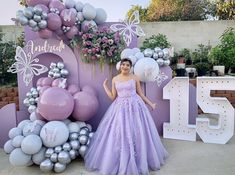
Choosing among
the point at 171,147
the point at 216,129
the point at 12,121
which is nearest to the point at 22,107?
the point at 12,121

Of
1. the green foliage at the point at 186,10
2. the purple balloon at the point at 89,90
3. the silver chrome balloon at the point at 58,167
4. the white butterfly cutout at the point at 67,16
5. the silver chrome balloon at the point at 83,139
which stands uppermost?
the green foliage at the point at 186,10

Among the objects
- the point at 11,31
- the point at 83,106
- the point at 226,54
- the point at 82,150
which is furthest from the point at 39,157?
the point at 11,31

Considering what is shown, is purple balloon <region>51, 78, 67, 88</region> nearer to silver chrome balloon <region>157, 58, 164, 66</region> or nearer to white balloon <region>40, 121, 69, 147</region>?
white balloon <region>40, 121, 69, 147</region>

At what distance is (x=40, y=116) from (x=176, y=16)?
12.8 metres

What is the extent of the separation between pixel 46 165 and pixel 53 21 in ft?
6.25

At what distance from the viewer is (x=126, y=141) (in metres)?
2.94

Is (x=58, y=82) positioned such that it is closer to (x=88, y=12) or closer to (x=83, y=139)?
(x=83, y=139)

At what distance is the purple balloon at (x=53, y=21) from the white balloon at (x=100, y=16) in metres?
0.68

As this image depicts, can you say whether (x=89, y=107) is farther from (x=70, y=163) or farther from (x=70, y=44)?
(x=70, y=44)

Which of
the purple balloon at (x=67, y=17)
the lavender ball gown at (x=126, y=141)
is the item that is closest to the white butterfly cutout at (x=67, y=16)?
the purple balloon at (x=67, y=17)

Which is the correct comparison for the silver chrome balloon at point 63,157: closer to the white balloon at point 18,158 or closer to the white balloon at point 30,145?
the white balloon at point 30,145

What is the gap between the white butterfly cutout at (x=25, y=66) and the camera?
4035 mm

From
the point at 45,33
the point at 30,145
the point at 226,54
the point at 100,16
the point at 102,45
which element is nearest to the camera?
the point at 30,145

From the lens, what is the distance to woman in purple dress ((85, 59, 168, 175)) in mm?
2898
